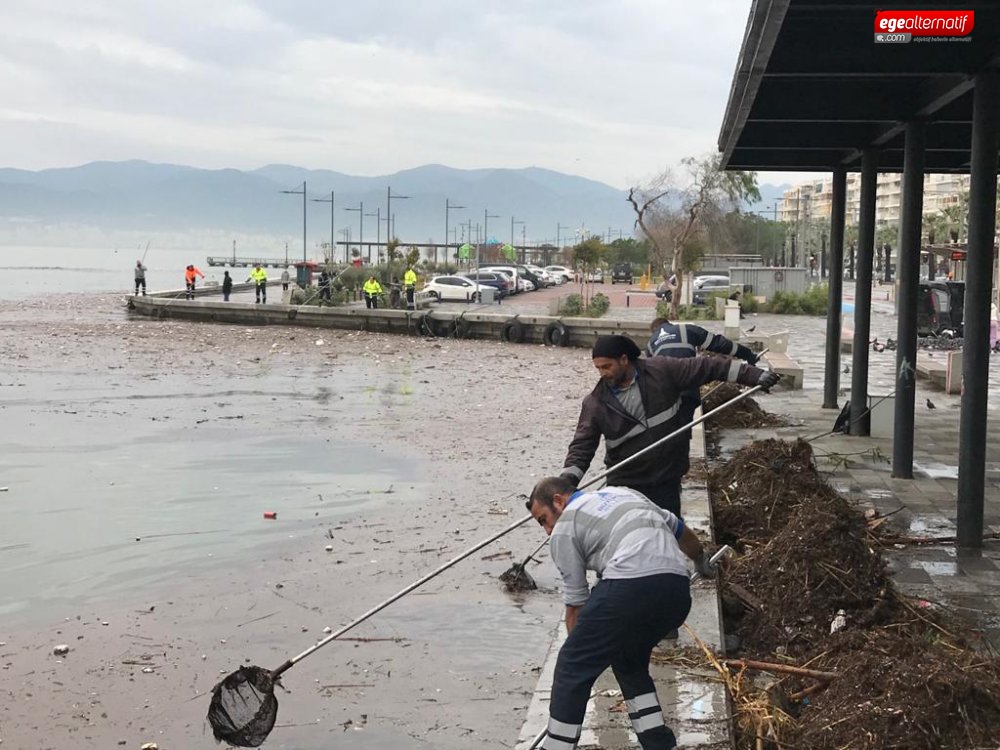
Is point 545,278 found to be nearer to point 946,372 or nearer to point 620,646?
point 946,372

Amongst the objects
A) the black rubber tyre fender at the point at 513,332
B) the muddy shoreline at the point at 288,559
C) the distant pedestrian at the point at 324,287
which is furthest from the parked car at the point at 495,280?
the muddy shoreline at the point at 288,559

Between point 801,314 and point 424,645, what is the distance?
36.1m

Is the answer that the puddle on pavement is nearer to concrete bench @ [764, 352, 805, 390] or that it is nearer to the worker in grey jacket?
concrete bench @ [764, 352, 805, 390]

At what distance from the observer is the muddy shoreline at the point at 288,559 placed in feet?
22.0

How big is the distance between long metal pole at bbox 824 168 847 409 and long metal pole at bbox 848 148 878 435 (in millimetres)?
1475

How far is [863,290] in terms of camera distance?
1473cm

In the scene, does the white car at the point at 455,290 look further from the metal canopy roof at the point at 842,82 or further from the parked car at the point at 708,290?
the metal canopy roof at the point at 842,82

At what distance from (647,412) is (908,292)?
622 cm

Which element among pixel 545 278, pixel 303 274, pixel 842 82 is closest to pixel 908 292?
pixel 842 82

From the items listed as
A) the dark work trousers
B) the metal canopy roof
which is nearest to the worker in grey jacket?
the dark work trousers

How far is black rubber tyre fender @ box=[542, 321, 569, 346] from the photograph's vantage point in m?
34.5

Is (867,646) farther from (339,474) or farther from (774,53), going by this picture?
(339,474)

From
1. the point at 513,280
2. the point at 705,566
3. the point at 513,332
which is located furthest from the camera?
the point at 513,280

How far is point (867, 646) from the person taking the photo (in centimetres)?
560
